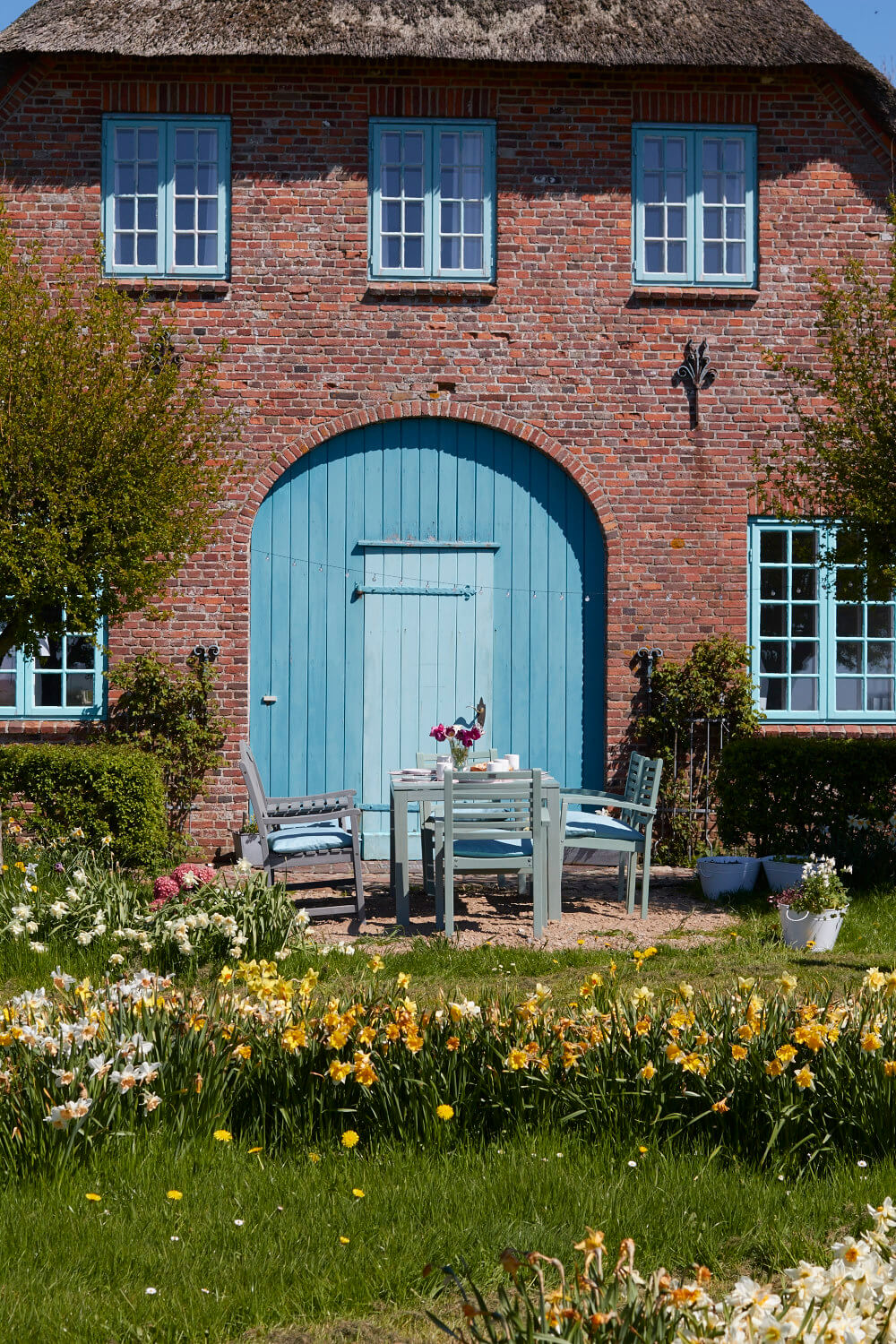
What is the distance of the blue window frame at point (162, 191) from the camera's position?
9.66 m

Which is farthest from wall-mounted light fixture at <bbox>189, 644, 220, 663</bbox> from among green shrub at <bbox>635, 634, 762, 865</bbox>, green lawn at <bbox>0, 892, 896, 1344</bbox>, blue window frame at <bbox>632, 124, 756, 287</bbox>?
green lawn at <bbox>0, 892, 896, 1344</bbox>

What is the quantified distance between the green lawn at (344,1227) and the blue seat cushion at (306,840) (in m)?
3.63

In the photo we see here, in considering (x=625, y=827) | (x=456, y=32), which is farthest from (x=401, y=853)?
(x=456, y=32)

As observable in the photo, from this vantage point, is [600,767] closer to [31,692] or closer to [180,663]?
[180,663]

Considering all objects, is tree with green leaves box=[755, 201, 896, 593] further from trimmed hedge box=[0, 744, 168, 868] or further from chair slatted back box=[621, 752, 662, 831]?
trimmed hedge box=[0, 744, 168, 868]

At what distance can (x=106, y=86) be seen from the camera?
959 centimetres

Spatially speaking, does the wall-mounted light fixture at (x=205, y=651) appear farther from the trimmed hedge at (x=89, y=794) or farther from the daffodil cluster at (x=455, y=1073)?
the daffodil cluster at (x=455, y=1073)

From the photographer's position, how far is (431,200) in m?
9.71

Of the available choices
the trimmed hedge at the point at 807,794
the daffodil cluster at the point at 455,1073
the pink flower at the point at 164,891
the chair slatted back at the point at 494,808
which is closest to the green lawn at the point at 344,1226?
the daffodil cluster at the point at 455,1073

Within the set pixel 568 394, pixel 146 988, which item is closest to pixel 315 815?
pixel 146 988

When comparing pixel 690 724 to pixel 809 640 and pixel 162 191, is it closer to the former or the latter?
pixel 809 640

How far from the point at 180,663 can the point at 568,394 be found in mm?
3706

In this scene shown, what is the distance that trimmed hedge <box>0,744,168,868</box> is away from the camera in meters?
→ 7.93

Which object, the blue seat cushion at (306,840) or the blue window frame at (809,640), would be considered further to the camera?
the blue window frame at (809,640)
